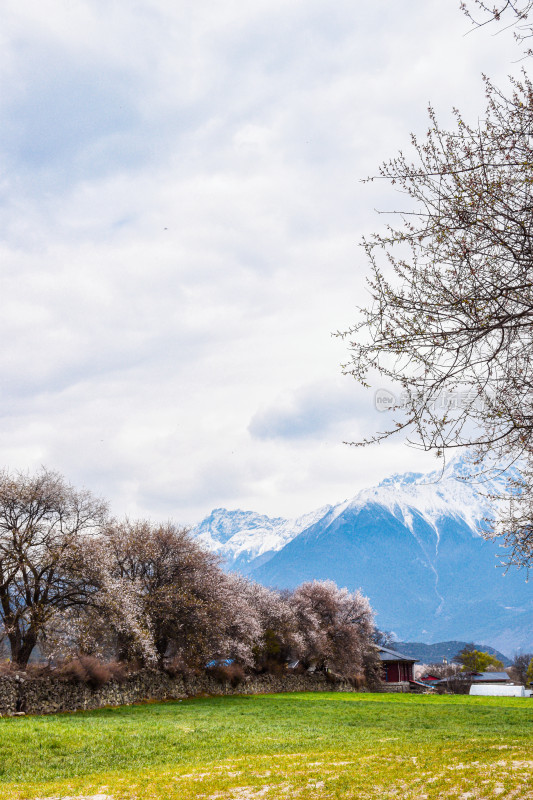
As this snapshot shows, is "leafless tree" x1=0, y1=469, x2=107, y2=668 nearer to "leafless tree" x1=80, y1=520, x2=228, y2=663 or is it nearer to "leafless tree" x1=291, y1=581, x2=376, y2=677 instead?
"leafless tree" x1=80, y1=520, x2=228, y2=663

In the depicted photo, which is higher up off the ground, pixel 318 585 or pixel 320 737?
pixel 318 585

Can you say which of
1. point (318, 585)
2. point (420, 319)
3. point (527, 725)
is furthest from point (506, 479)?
point (318, 585)

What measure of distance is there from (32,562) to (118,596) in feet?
13.9

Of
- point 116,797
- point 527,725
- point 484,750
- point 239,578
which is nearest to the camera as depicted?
point 116,797

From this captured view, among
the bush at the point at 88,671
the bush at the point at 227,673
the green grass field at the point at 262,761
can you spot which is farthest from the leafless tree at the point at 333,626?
the green grass field at the point at 262,761

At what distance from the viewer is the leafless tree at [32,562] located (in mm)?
26797

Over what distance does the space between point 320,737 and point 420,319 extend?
48.5ft

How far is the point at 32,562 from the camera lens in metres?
27.4

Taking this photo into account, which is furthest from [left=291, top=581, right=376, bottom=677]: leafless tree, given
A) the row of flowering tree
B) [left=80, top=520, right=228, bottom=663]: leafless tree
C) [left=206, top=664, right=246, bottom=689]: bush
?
[left=80, top=520, right=228, bottom=663]: leafless tree

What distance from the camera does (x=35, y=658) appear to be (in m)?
30.5

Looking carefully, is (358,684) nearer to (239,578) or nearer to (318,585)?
(318,585)

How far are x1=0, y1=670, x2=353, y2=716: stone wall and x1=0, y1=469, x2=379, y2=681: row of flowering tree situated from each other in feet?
3.54

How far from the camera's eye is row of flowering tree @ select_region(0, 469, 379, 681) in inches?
1067

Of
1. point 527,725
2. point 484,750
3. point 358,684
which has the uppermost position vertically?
point 484,750
